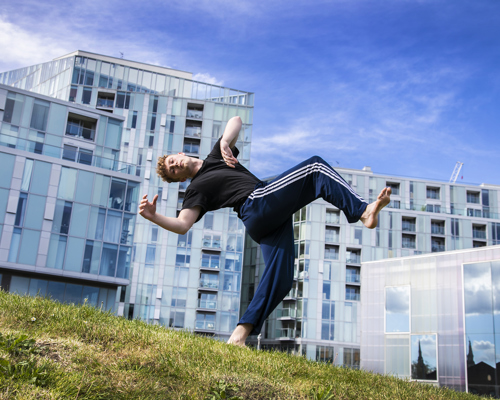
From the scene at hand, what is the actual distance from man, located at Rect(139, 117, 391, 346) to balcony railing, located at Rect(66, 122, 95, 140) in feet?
122

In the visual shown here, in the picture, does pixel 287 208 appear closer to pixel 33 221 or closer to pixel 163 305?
pixel 33 221

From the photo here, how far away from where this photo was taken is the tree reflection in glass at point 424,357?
1526 inches

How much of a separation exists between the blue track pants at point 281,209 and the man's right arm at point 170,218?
1.59 feet

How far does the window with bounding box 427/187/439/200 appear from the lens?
70881mm

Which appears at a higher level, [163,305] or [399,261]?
[399,261]

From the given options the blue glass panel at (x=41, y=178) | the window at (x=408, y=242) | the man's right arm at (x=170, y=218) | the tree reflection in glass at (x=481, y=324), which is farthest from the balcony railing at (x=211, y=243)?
the man's right arm at (x=170, y=218)

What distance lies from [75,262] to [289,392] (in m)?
33.6

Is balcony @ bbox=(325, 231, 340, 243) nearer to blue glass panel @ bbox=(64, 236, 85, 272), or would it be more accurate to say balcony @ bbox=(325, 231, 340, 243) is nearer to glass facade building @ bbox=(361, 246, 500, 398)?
glass facade building @ bbox=(361, 246, 500, 398)

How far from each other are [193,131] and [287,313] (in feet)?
78.9

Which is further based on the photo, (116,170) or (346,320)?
(346,320)

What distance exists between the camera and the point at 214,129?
208 feet

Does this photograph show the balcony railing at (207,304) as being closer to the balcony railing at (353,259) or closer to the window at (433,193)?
the balcony railing at (353,259)

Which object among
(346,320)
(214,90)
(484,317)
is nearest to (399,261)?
(484,317)

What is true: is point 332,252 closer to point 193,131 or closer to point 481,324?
point 193,131
